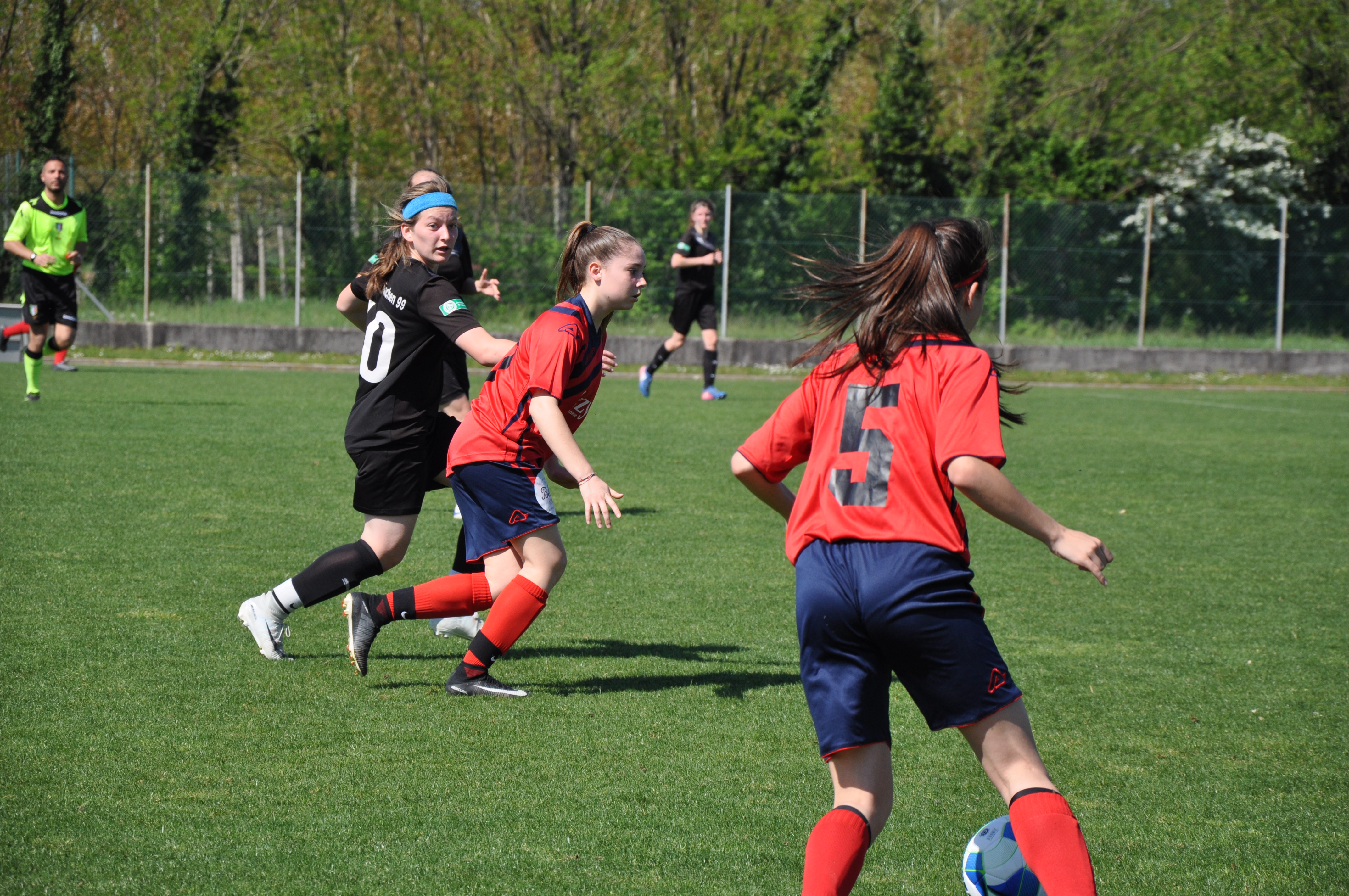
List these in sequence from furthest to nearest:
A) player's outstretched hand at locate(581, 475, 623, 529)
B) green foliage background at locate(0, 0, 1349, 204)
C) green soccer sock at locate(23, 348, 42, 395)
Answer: green foliage background at locate(0, 0, 1349, 204), green soccer sock at locate(23, 348, 42, 395), player's outstretched hand at locate(581, 475, 623, 529)

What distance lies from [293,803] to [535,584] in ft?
4.19

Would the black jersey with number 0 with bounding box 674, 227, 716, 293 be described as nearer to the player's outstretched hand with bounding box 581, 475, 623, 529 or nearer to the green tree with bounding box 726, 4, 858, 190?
the player's outstretched hand with bounding box 581, 475, 623, 529

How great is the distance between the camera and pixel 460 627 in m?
5.31

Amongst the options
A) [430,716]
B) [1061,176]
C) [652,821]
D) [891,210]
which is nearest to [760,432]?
[652,821]

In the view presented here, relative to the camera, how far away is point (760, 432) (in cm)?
280

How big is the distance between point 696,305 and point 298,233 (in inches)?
318

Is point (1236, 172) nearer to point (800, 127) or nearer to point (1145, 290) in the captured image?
point (1145, 290)

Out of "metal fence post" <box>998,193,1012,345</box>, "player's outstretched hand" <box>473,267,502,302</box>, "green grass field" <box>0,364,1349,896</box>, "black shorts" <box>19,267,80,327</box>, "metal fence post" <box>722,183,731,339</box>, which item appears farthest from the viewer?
"metal fence post" <box>998,193,1012,345</box>

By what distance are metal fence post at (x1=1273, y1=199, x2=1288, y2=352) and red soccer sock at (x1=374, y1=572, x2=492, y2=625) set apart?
1998 cm

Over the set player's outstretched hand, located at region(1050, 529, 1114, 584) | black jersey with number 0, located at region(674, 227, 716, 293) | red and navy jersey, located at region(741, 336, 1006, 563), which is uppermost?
black jersey with number 0, located at region(674, 227, 716, 293)

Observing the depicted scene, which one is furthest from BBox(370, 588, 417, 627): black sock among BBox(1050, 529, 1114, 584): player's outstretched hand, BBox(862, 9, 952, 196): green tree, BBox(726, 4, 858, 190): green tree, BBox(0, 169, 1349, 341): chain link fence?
BBox(862, 9, 952, 196): green tree

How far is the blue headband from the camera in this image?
15.6 feet

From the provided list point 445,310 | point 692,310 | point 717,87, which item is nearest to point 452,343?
point 445,310

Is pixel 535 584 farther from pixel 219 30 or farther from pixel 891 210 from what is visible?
pixel 219 30
